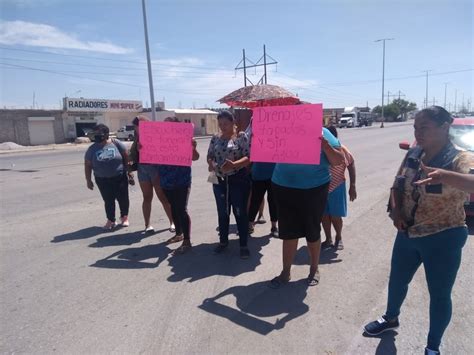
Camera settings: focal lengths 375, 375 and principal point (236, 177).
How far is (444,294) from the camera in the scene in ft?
8.50

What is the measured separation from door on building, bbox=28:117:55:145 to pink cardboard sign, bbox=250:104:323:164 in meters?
37.8

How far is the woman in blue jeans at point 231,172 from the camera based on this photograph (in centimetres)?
455

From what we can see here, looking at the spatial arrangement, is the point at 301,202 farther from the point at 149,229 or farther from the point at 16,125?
→ the point at 16,125

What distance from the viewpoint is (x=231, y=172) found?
4602mm

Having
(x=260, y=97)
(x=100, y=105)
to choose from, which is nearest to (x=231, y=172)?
(x=260, y=97)

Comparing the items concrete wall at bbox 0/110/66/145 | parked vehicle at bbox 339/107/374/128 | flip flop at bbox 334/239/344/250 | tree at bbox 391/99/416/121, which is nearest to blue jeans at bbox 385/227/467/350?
flip flop at bbox 334/239/344/250

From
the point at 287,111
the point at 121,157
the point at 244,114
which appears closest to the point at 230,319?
the point at 287,111

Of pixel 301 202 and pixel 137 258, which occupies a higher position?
pixel 301 202

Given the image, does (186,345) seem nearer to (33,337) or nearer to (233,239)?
(33,337)

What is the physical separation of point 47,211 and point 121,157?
8.35 feet

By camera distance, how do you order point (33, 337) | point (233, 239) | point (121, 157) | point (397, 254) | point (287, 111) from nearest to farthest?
point (397, 254), point (33, 337), point (287, 111), point (233, 239), point (121, 157)

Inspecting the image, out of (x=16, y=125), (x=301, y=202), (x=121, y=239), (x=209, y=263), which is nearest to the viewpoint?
(x=301, y=202)

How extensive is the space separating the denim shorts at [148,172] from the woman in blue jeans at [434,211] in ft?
12.3

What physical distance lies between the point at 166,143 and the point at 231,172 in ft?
3.44
